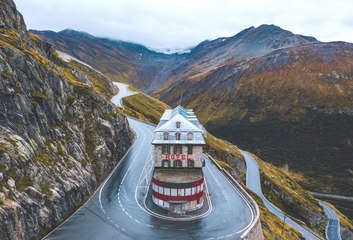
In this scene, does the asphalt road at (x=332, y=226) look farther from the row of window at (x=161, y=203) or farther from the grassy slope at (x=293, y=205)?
the row of window at (x=161, y=203)

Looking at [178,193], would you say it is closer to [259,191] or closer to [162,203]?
[162,203]

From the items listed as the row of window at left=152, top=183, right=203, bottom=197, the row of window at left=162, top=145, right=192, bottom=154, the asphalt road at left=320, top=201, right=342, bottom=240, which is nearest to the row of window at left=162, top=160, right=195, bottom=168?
the row of window at left=162, top=145, right=192, bottom=154

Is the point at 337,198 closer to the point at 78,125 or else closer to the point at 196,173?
the point at 196,173

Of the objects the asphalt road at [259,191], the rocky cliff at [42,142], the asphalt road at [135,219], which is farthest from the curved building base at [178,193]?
the asphalt road at [259,191]

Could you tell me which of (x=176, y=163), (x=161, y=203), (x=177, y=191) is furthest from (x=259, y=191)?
(x=177, y=191)

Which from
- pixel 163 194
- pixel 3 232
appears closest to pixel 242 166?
pixel 163 194

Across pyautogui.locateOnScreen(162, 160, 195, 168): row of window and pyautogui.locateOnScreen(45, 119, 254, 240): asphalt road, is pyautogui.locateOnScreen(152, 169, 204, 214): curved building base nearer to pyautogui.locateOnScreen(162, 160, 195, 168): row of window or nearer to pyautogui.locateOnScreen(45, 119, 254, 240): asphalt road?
pyautogui.locateOnScreen(45, 119, 254, 240): asphalt road
